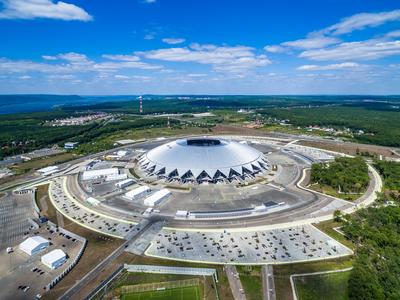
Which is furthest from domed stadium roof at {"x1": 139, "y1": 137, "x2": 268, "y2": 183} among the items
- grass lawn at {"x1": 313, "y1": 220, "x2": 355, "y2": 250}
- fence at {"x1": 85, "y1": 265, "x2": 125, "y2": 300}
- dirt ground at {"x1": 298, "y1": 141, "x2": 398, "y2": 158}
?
dirt ground at {"x1": 298, "y1": 141, "x2": 398, "y2": 158}

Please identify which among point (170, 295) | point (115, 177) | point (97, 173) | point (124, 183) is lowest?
point (170, 295)

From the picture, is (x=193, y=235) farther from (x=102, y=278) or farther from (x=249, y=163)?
(x=249, y=163)

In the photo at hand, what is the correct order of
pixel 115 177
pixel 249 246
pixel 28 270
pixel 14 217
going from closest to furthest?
pixel 28 270
pixel 249 246
pixel 14 217
pixel 115 177

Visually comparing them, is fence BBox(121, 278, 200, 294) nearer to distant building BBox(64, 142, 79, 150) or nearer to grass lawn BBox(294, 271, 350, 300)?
grass lawn BBox(294, 271, 350, 300)

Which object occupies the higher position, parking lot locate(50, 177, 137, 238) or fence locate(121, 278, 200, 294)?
parking lot locate(50, 177, 137, 238)

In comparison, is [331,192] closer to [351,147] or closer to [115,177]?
[115,177]

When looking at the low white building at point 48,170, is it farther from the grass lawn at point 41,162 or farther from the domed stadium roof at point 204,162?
the domed stadium roof at point 204,162

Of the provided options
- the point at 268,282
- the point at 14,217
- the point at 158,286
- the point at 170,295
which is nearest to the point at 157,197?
the point at 158,286
